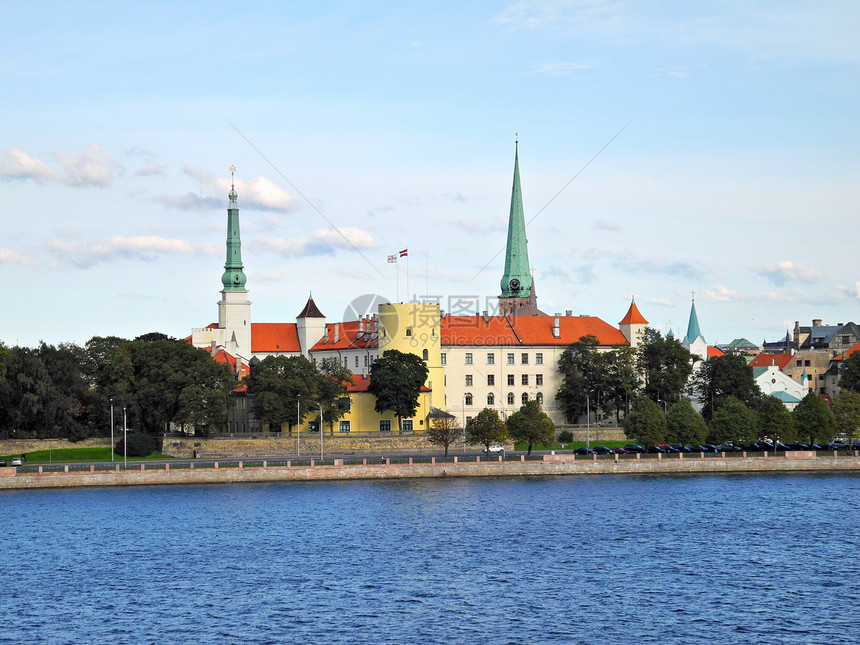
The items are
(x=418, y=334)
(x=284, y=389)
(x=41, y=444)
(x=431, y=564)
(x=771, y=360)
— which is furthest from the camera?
(x=771, y=360)

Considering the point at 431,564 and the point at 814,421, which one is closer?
the point at 431,564

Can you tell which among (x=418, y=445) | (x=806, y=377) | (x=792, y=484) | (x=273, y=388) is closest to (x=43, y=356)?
(x=273, y=388)

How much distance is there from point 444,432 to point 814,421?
1285 inches

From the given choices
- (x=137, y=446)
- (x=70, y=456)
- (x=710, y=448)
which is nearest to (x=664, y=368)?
(x=710, y=448)

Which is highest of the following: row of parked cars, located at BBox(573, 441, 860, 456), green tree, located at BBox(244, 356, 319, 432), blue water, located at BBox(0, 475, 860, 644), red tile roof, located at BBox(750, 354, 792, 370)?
red tile roof, located at BBox(750, 354, 792, 370)

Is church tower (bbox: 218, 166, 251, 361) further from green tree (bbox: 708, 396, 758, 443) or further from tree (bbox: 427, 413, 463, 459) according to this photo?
green tree (bbox: 708, 396, 758, 443)

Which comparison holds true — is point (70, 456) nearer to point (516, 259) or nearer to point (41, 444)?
point (41, 444)

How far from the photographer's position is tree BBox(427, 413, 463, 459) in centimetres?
8831

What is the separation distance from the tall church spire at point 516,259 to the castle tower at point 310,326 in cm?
2468

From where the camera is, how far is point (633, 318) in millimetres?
116062

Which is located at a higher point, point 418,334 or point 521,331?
point 521,331

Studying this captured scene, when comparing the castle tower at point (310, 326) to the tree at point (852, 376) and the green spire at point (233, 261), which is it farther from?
the tree at point (852, 376)

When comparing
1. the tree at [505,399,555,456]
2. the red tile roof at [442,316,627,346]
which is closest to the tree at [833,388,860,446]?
the red tile roof at [442,316,627,346]

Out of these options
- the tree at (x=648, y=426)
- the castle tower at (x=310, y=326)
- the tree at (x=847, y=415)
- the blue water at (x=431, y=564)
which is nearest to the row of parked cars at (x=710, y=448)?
the tree at (x=648, y=426)
